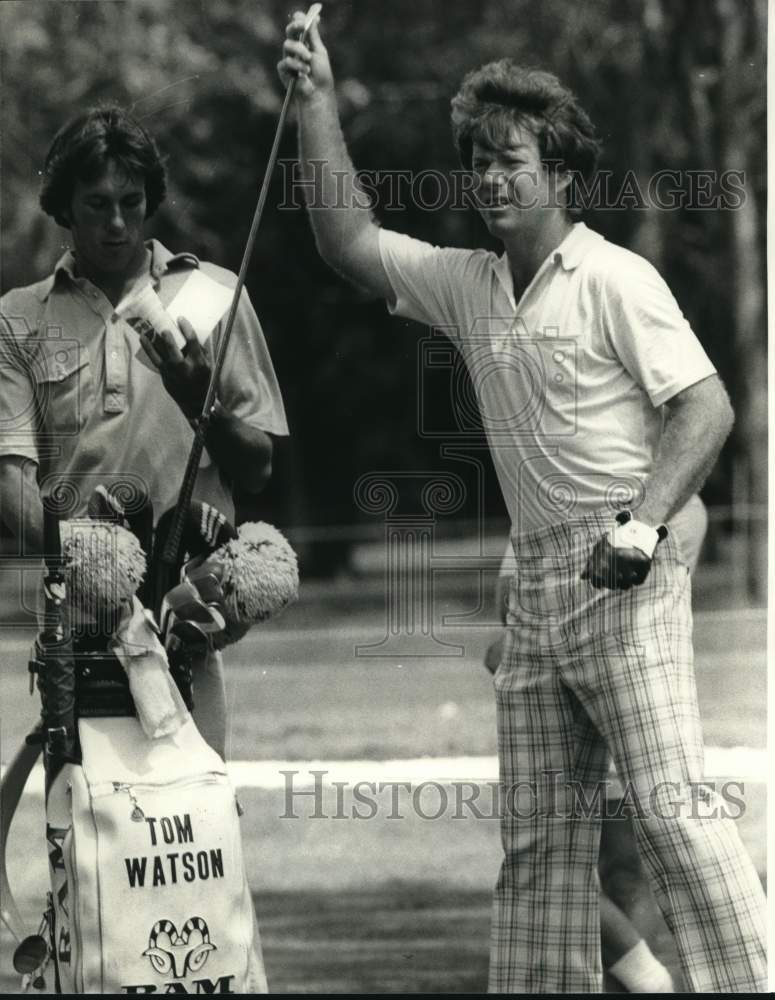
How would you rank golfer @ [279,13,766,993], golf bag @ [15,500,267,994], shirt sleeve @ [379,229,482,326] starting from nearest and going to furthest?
golf bag @ [15,500,267,994] → golfer @ [279,13,766,993] → shirt sleeve @ [379,229,482,326]

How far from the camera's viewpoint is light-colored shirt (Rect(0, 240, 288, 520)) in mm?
3914

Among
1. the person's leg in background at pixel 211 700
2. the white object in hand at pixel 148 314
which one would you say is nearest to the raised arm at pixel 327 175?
the white object in hand at pixel 148 314

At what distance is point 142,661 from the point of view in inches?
148

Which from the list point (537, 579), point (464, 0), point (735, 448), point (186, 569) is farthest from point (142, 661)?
point (464, 0)

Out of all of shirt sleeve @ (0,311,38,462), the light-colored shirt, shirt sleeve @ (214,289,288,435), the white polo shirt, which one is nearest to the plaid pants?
the white polo shirt

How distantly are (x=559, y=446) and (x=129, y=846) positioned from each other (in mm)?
1121

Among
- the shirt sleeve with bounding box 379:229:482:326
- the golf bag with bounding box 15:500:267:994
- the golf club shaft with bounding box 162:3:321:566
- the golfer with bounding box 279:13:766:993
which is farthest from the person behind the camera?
the shirt sleeve with bounding box 379:229:482:326

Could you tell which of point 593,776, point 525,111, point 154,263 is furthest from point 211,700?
point 525,111

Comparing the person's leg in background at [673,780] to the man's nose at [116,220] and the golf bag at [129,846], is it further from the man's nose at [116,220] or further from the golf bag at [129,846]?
the man's nose at [116,220]

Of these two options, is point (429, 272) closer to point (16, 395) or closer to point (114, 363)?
point (114, 363)

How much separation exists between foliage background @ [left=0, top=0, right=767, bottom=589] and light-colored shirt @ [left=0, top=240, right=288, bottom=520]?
10 centimetres

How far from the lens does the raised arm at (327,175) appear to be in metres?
3.85

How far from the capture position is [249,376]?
3967 mm

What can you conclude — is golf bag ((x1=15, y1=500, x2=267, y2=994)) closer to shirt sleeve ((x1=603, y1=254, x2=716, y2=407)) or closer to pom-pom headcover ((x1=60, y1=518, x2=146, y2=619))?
pom-pom headcover ((x1=60, y1=518, x2=146, y2=619))
